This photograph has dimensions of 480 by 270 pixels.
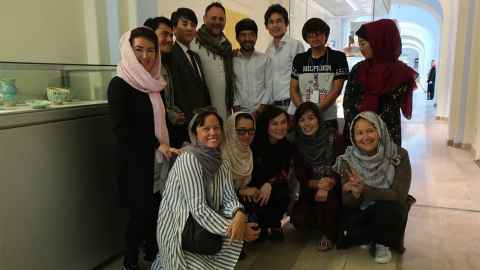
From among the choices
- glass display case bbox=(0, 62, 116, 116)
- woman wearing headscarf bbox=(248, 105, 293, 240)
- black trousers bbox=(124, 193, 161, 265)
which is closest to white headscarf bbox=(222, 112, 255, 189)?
woman wearing headscarf bbox=(248, 105, 293, 240)

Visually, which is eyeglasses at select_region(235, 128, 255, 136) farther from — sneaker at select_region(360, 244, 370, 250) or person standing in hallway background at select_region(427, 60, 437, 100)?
person standing in hallway background at select_region(427, 60, 437, 100)

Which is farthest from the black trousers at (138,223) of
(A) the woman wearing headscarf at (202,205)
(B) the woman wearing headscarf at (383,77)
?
(B) the woman wearing headscarf at (383,77)

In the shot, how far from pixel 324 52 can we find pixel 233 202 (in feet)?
4.06

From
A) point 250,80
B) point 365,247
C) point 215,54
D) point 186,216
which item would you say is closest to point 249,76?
point 250,80

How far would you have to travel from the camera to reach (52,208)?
5.98ft

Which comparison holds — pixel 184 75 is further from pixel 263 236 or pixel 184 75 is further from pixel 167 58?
pixel 263 236

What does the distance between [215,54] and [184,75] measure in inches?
13.8

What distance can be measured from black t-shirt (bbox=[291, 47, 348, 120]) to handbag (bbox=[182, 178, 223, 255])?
123cm

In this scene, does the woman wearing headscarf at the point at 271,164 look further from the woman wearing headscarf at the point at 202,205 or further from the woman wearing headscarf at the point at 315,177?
the woman wearing headscarf at the point at 202,205

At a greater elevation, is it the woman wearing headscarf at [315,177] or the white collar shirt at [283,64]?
the white collar shirt at [283,64]

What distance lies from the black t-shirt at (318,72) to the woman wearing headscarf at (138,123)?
1.02m

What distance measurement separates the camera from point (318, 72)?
2.53 metres

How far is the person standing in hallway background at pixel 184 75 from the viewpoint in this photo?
2141 millimetres

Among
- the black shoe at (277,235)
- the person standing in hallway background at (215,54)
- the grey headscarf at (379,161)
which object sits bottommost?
the black shoe at (277,235)
